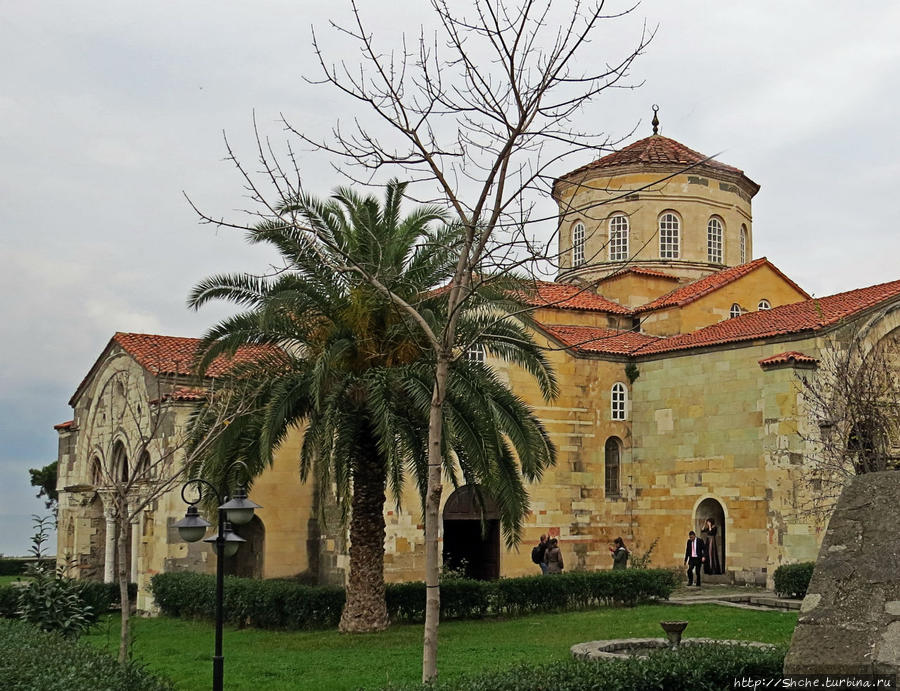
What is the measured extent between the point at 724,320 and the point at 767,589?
8.37 meters

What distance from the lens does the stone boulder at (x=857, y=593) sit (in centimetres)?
→ 629

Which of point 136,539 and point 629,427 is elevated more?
point 629,427

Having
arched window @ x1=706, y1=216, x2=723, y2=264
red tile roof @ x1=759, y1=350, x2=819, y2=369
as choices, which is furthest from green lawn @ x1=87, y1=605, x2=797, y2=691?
arched window @ x1=706, y1=216, x2=723, y2=264

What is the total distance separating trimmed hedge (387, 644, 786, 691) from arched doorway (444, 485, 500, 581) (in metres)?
15.5

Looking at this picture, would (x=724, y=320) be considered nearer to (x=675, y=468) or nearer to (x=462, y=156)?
(x=675, y=468)

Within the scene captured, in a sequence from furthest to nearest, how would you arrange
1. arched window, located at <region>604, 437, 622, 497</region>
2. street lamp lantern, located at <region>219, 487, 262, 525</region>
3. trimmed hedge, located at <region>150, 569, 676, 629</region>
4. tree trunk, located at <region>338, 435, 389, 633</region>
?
1. arched window, located at <region>604, 437, 622, 497</region>
2. trimmed hedge, located at <region>150, 569, 676, 629</region>
3. tree trunk, located at <region>338, 435, 389, 633</region>
4. street lamp lantern, located at <region>219, 487, 262, 525</region>

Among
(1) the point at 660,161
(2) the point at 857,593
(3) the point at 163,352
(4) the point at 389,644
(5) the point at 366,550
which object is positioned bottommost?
(4) the point at 389,644

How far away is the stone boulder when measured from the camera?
6285mm

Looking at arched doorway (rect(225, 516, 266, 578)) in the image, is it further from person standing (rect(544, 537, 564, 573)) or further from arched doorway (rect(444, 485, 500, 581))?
person standing (rect(544, 537, 564, 573))

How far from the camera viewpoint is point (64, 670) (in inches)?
352

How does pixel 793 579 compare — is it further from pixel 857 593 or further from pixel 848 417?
pixel 857 593

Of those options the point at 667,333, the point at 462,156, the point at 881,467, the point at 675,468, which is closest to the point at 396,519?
the point at 675,468

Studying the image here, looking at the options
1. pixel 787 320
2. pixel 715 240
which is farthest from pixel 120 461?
pixel 715 240

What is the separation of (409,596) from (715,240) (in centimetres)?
1726
